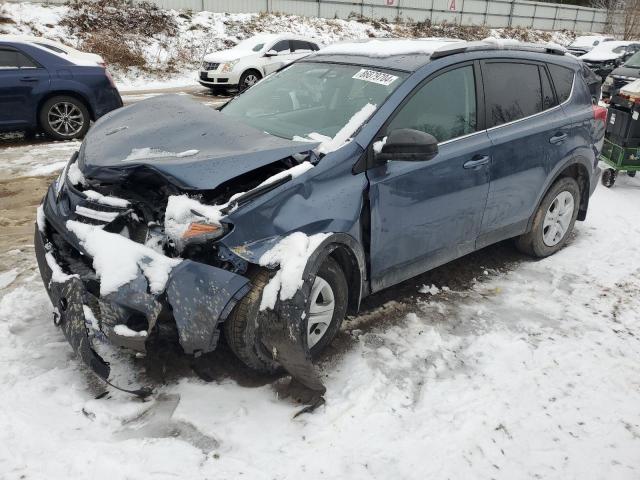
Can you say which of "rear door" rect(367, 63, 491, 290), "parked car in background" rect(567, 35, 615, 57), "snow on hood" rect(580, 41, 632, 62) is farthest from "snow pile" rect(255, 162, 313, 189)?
"parked car in background" rect(567, 35, 615, 57)

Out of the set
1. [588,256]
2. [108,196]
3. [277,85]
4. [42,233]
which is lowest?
[588,256]

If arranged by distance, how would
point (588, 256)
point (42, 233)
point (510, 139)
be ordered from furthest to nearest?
1. point (588, 256)
2. point (510, 139)
3. point (42, 233)

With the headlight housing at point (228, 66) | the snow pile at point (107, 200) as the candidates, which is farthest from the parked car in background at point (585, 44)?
the snow pile at point (107, 200)

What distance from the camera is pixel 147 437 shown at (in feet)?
8.00

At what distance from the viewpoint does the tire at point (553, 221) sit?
4484 millimetres

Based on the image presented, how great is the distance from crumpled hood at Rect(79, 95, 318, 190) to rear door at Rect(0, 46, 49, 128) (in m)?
4.90

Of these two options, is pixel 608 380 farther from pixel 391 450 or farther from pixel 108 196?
pixel 108 196

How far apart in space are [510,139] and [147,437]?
310 centimetres

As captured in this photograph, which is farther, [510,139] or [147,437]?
[510,139]

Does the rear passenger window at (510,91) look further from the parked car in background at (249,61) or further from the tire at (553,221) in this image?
the parked car in background at (249,61)

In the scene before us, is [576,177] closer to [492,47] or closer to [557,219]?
[557,219]

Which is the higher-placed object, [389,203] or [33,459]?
[389,203]

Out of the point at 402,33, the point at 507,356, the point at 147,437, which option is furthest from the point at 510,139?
the point at 402,33

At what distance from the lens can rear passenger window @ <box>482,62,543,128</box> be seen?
3.83 metres
